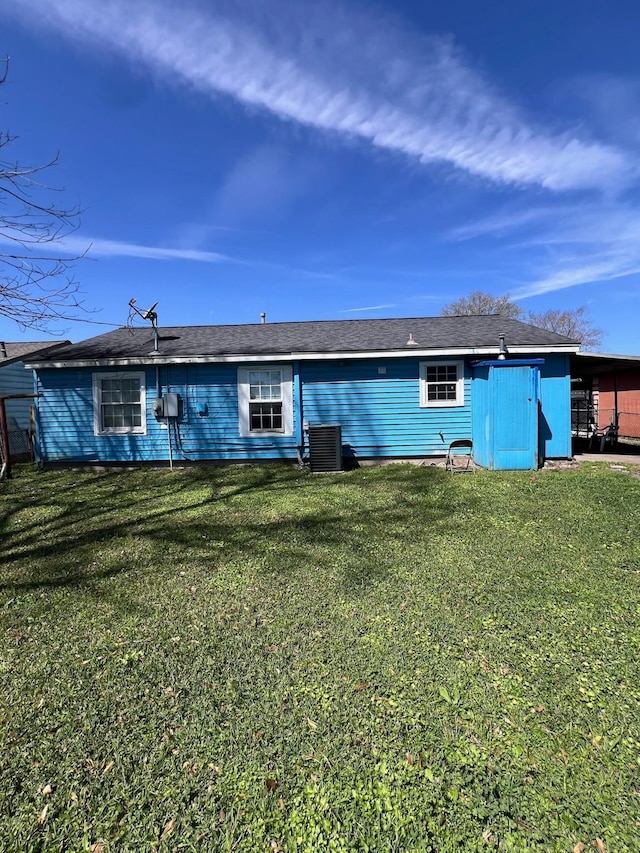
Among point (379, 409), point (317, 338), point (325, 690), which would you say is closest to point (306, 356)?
point (317, 338)

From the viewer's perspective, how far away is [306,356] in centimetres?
959

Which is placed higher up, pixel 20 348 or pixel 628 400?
pixel 20 348

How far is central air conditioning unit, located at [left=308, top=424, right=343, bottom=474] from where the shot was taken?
30.4 ft

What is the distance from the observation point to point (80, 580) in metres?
4.27

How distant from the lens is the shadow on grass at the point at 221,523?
4.54 meters

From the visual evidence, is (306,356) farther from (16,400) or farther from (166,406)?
(16,400)

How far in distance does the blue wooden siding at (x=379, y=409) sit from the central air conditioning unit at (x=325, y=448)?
692 millimetres

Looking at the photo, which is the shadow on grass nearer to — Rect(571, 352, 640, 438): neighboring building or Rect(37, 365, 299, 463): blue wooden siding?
Rect(37, 365, 299, 463): blue wooden siding

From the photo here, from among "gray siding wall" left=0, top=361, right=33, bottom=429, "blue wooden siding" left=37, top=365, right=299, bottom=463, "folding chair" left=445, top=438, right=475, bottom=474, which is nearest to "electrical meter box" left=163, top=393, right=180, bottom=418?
"blue wooden siding" left=37, top=365, right=299, bottom=463

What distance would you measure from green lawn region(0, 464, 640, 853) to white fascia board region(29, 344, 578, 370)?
481cm

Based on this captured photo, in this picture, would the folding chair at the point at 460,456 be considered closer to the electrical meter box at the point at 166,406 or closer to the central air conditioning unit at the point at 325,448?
the central air conditioning unit at the point at 325,448

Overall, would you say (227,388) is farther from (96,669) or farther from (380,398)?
(96,669)

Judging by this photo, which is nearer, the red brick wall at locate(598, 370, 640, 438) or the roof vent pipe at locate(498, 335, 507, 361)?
the roof vent pipe at locate(498, 335, 507, 361)

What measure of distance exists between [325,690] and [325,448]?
22.4 ft
